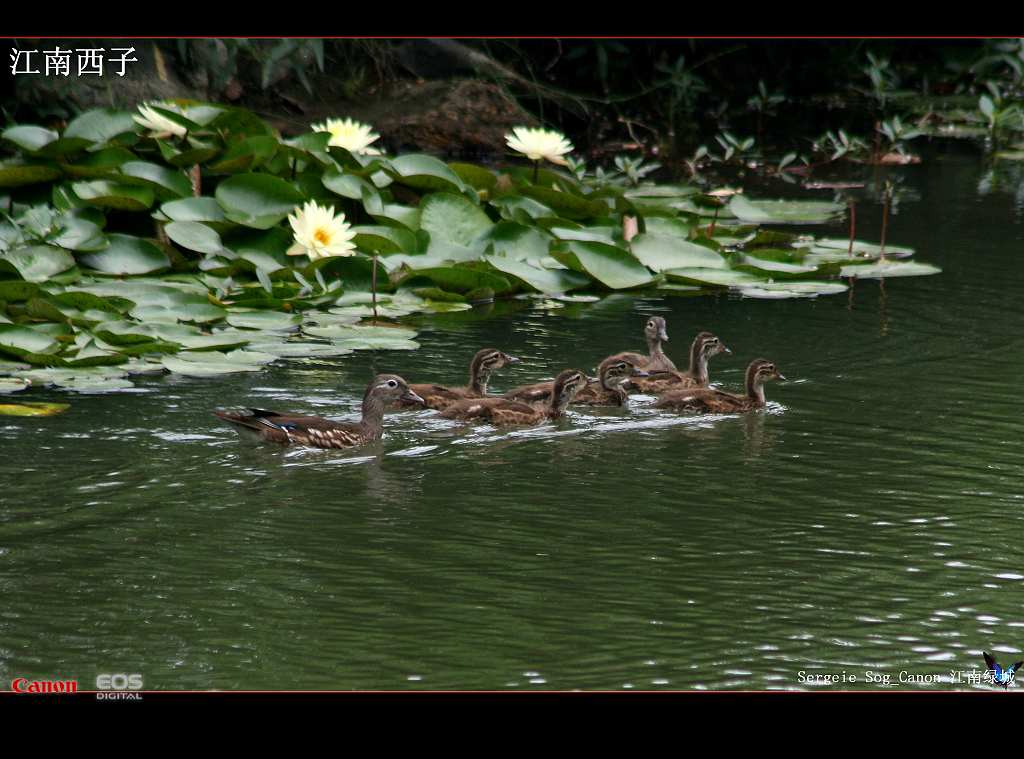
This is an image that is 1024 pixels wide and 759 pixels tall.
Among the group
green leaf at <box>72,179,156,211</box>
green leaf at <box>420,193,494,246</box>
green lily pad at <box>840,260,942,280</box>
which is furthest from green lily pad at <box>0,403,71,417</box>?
green lily pad at <box>840,260,942,280</box>

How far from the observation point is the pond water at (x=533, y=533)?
6180mm

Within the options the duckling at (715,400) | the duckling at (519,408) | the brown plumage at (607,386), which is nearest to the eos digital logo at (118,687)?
the duckling at (519,408)

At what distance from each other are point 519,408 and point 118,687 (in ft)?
15.5

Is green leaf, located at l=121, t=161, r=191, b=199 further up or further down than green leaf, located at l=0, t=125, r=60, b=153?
further down

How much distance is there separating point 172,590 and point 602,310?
6.95 meters

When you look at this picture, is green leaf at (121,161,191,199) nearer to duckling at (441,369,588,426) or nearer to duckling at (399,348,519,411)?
duckling at (399,348,519,411)

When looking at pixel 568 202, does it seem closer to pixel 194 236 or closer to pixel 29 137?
pixel 194 236

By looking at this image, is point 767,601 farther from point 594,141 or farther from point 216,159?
point 594,141

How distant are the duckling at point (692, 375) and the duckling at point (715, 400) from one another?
1.47 feet

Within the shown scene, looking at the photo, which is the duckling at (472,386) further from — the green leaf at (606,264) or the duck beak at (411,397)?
the green leaf at (606,264)

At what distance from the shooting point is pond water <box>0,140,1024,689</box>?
20.3 feet

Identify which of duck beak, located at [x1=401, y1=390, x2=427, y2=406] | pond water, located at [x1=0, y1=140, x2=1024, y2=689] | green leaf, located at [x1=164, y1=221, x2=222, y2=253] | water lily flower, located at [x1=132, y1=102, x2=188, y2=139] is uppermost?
water lily flower, located at [x1=132, y1=102, x2=188, y2=139]

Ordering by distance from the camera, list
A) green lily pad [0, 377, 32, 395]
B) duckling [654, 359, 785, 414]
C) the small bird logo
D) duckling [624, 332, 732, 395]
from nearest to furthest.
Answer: the small bird logo → green lily pad [0, 377, 32, 395] → duckling [654, 359, 785, 414] → duckling [624, 332, 732, 395]

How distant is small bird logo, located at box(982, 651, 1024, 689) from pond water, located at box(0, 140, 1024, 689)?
0.09m
